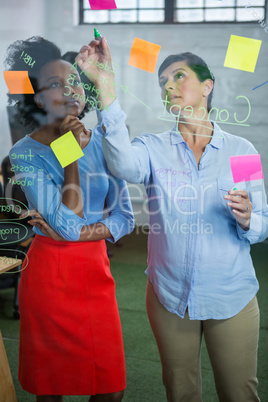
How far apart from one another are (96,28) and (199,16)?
0.34 meters

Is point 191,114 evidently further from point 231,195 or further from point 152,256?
point 152,256

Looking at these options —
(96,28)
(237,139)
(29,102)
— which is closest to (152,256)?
(237,139)

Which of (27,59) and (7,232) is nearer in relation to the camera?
(27,59)

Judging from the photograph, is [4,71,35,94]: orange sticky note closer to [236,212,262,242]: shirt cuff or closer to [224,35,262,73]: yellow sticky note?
[224,35,262,73]: yellow sticky note

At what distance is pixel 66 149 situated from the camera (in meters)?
1.52

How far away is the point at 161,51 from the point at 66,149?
44cm

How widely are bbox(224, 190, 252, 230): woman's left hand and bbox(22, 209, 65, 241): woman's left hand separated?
57 cm

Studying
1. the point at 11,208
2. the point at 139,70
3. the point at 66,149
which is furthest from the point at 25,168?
the point at 139,70

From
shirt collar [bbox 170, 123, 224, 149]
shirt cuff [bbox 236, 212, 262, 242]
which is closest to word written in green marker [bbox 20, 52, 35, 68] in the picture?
shirt collar [bbox 170, 123, 224, 149]

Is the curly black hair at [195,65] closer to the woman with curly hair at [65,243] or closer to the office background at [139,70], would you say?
the office background at [139,70]

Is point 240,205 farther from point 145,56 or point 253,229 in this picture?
point 145,56

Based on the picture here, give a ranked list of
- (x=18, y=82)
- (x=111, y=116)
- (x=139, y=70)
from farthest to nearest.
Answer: (x=18, y=82) → (x=139, y=70) → (x=111, y=116)

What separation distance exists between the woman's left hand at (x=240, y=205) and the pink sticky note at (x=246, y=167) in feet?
0.37

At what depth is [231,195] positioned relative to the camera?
124cm
